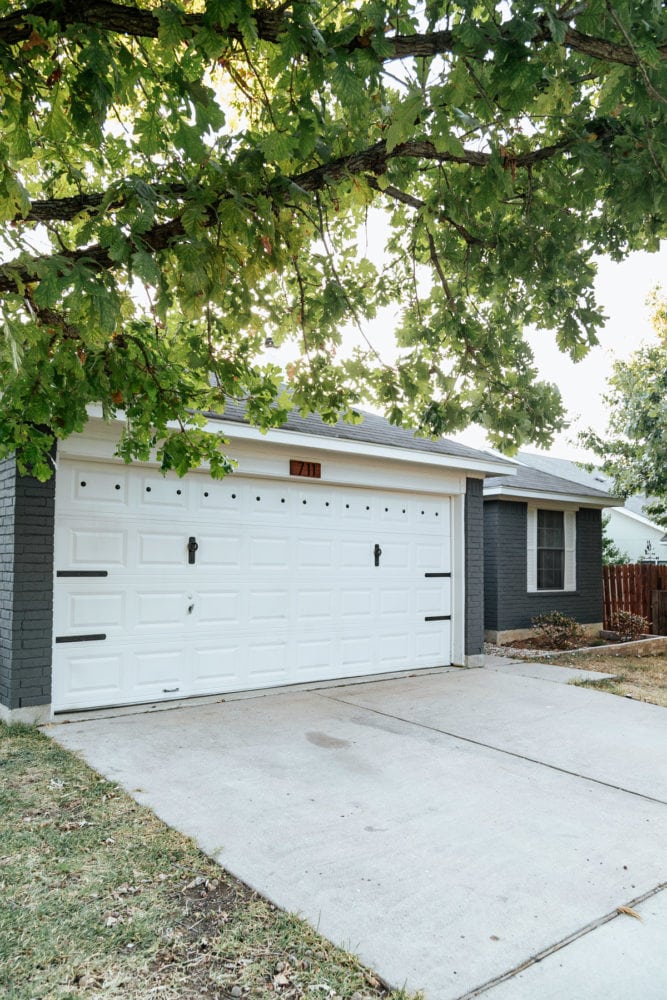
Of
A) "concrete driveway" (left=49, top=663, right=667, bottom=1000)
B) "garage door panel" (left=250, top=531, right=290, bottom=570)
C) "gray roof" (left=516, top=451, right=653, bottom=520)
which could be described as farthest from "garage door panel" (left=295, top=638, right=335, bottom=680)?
"gray roof" (left=516, top=451, right=653, bottom=520)

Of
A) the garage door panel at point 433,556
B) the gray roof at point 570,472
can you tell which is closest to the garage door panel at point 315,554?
the garage door panel at point 433,556

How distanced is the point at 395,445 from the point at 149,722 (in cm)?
441

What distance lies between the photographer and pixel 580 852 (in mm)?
3646

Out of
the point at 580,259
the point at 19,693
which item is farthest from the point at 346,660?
the point at 580,259

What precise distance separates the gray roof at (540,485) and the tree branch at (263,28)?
913 cm

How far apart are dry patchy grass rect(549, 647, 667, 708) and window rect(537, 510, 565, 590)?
1.93m

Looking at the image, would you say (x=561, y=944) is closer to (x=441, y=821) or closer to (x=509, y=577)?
(x=441, y=821)

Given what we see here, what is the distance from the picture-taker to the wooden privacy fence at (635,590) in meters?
14.0

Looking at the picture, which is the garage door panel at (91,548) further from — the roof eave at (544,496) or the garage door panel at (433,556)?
the roof eave at (544,496)

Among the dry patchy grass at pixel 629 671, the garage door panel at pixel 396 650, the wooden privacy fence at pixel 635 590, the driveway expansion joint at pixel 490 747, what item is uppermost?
Result: the wooden privacy fence at pixel 635 590

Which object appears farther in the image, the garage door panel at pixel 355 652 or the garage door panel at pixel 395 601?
the garage door panel at pixel 395 601

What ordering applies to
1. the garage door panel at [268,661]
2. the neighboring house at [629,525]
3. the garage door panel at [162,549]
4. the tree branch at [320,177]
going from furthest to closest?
the neighboring house at [629,525], the garage door panel at [268,661], the garage door panel at [162,549], the tree branch at [320,177]

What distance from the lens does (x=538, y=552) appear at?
42.8 feet

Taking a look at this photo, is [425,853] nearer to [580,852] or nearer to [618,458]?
[580,852]
